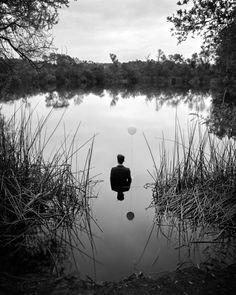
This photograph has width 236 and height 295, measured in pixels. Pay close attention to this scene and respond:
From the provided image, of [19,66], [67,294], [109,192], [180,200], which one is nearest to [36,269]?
[67,294]

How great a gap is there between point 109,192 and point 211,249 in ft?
11.2

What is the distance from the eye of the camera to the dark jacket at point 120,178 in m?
7.05

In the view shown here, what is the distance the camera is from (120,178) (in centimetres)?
707

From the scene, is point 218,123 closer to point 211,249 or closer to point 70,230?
point 211,249

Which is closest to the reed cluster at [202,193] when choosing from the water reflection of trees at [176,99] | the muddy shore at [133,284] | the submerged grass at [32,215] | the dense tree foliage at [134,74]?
the muddy shore at [133,284]

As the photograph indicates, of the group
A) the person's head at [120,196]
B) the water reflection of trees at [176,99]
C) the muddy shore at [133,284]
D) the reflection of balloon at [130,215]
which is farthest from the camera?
the water reflection of trees at [176,99]

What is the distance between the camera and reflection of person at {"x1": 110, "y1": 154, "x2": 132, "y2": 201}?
705 cm

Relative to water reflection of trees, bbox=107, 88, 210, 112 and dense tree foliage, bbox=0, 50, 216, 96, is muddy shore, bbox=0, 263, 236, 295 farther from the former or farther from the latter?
dense tree foliage, bbox=0, 50, 216, 96

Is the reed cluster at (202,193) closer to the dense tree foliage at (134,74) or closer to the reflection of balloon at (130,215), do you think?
the reflection of balloon at (130,215)

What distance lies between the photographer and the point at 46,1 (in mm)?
13023

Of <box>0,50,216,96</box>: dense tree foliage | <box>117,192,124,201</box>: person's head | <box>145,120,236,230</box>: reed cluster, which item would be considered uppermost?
<box>0,50,216,96</box>: dense tree foliage

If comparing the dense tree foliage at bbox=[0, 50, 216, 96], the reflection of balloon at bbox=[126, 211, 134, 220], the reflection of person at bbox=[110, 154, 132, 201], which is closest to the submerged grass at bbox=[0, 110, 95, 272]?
the reflection of balloon at bbox=[126, 211, 134, 220]

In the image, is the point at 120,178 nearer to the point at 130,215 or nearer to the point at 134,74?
the point at 130,215

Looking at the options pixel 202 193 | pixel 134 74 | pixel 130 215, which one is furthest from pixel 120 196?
pixel 134 74
